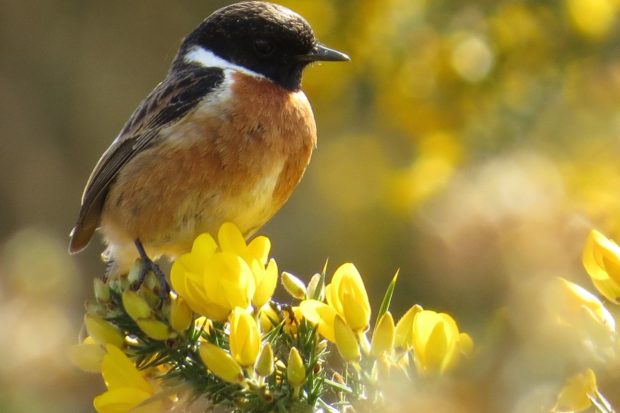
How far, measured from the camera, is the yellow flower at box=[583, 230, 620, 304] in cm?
210

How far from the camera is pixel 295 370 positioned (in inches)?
87.9

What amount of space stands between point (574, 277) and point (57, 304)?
6.04ft

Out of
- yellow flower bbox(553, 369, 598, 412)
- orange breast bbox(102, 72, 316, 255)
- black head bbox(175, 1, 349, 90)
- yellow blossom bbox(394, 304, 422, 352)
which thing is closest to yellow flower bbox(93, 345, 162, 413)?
yellow blossom bbox(394, 304, 422, 352)

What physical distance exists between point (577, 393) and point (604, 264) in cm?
31

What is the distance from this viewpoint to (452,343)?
212 centimetres

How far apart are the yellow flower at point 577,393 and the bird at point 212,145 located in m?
1.91

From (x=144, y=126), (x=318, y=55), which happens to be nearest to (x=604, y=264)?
(x=318, y=55)

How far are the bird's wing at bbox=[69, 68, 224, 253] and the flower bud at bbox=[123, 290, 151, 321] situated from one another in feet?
6.05

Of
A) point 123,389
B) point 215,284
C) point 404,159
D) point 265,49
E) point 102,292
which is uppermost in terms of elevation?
point 265,49

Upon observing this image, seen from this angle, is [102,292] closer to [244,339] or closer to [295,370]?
[244,339]

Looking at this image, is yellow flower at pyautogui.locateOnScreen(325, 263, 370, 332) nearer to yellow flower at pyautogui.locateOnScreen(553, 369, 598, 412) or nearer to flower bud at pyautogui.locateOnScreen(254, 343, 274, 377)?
flower bud at pyautogui.locateOnScreen(254, 343, 274, 377)

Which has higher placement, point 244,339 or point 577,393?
point 577,393

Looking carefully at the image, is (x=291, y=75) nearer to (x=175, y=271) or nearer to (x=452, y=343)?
(x=175, y=271)

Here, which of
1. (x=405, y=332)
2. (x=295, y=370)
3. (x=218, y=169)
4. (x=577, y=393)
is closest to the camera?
(x=577, y=393)
